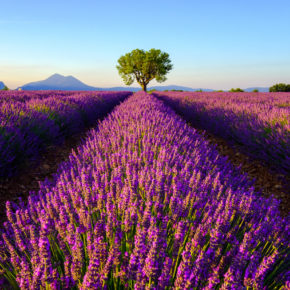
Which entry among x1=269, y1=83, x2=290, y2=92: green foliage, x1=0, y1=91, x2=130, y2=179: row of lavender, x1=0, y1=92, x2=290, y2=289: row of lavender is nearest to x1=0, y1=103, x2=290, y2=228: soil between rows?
x1=0, y1=91, x2=130, y2=179: row of lavender

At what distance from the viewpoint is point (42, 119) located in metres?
4.95

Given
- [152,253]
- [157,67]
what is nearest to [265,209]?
[152,253]

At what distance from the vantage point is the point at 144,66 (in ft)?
132

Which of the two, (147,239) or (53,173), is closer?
(147,239)

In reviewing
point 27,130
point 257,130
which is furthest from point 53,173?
point 257,130

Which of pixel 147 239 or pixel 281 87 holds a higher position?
→ pixel 281 87

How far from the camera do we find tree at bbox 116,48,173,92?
4041cm

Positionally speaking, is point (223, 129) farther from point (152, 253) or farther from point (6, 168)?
point (152, 253)

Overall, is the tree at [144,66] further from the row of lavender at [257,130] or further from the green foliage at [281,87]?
the row of lavender at [257,130]

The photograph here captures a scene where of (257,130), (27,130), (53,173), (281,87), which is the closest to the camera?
(53,173)

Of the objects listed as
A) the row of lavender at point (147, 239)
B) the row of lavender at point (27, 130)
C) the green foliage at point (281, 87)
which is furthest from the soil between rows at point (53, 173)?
the green foliage at point (281, 87)

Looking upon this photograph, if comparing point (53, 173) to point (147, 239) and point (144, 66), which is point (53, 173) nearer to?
point (147, 239)

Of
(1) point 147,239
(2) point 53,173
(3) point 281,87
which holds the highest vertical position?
(3) point 281,87

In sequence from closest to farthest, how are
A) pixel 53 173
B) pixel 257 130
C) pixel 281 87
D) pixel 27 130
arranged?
1. pixel 53 173
2. pixel 27 130
3. pixel 257 130
4. pixel 281 87
